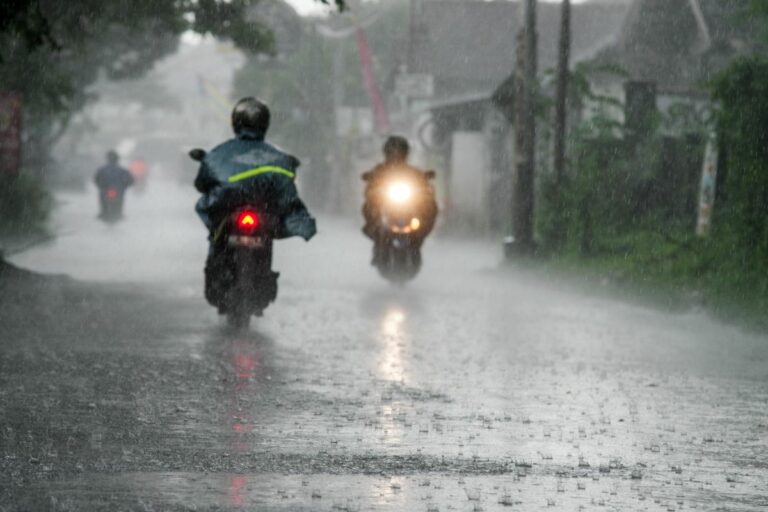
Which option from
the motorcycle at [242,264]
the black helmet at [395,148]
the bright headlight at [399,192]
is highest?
the black helmet at [395,148]

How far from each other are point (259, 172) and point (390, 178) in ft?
20.1

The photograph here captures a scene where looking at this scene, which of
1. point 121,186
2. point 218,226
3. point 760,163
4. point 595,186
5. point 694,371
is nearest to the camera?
point 694,371

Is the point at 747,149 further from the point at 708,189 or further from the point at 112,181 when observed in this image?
the point at 112,181

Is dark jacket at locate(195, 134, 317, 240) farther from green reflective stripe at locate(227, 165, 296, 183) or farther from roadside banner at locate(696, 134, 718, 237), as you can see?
roadside banner at locate(696, 134, 718, 237)

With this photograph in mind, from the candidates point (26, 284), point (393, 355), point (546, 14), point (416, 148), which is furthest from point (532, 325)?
point (546, 14)

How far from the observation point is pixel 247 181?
13672mm

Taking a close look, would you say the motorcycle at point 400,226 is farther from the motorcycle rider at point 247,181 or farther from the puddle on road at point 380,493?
the puddle on road at point 380,493

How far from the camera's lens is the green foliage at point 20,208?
1208 inches

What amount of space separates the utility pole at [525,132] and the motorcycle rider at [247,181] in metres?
11.0

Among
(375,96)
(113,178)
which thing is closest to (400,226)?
(113,178)

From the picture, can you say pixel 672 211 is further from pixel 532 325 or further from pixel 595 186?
pixel 532 325

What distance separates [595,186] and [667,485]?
17.2m

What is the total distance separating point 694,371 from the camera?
11.7 metres

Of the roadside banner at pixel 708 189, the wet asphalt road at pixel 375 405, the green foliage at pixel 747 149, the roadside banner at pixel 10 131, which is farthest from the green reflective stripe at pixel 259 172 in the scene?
the roadside banner at pixel 10 131
